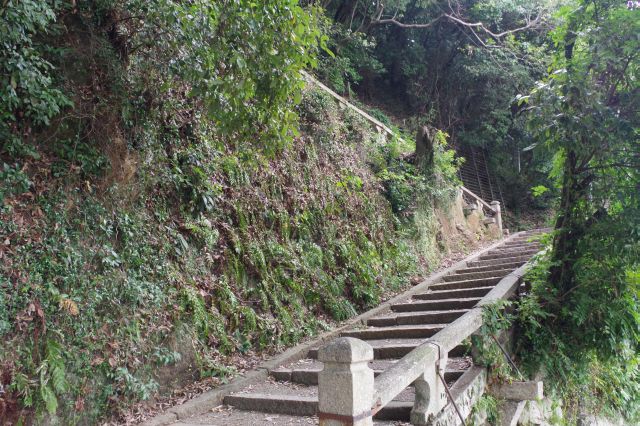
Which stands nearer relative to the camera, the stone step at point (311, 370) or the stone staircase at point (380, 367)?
the stone staircase at point (380, 367)

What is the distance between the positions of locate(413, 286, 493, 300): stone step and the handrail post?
11.4 feet

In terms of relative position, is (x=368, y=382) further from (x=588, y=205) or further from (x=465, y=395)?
(x=588, y=205)

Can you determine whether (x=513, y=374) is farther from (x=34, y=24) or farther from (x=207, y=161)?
(x=34, y=24)

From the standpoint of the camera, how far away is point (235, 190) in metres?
6.14

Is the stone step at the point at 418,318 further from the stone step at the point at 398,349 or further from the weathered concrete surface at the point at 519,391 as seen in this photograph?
the weathered concrete surface at the point at 519,391

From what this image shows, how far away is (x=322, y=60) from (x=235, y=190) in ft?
32.6

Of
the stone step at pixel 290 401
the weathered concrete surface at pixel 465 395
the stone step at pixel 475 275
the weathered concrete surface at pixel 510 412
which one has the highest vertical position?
the stone step at pixel 475 275

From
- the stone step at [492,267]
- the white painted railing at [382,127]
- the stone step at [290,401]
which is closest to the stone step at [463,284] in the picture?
the stone step at [492,267]

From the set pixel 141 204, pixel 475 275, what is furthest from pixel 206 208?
pixel 475 275

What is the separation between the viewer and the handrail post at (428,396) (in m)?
3.50

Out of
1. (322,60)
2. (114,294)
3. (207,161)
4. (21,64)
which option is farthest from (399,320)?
(322,60)

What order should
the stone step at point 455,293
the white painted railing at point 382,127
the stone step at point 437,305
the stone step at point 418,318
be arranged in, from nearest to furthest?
the stone step at point 418,318 → the stone step at point 437,305 → the stone step at point 455,293 → the white painted railing at point 382,127

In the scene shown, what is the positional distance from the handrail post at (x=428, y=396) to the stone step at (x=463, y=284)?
3983 millimetres

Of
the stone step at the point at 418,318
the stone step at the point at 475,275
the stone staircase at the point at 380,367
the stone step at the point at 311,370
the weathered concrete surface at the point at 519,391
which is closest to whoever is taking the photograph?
the stone staircase at the point at 380,367
